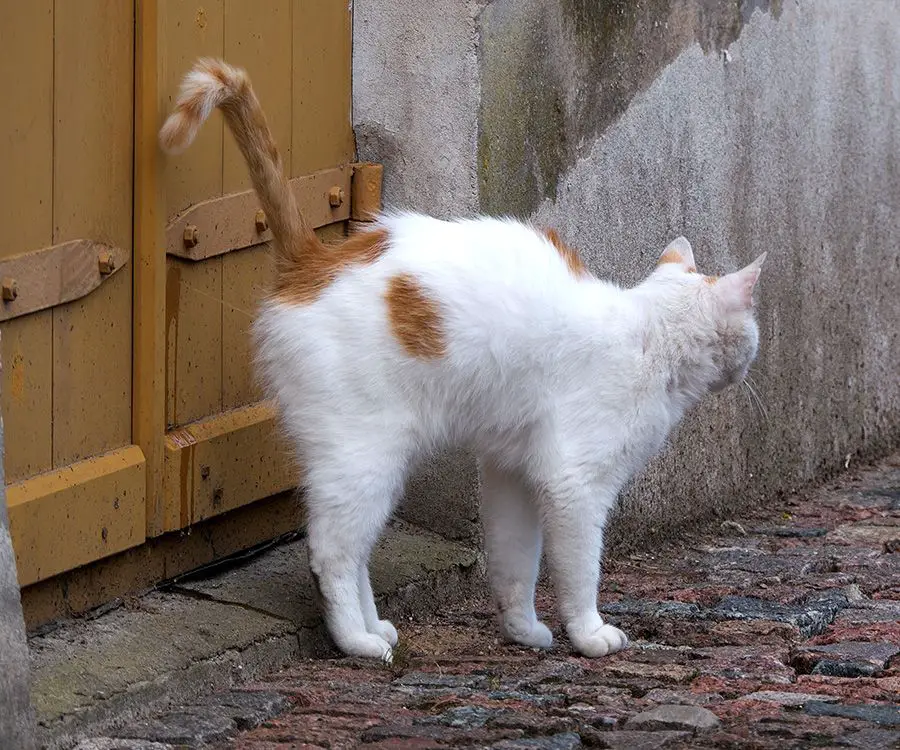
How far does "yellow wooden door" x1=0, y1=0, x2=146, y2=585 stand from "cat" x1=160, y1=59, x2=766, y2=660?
0.24 meters

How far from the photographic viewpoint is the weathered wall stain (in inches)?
193

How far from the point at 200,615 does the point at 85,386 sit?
69cm

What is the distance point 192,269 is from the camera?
14.5 feet

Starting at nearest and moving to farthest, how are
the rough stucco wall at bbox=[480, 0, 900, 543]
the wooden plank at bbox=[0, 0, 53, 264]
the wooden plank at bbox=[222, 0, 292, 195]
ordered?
1. the wooden plank at bbox=[0, 0, 53, 264]
2. the wooden plank at bbox=[222, 0, 292, 195]
3. the rough stucco wall at bbox=[480, 0, 900, 543]

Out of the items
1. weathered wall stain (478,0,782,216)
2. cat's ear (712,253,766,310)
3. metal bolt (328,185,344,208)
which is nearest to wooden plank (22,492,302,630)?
metal bolt (328,185,344,208)

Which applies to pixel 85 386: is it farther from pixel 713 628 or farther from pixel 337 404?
pixel 713 628

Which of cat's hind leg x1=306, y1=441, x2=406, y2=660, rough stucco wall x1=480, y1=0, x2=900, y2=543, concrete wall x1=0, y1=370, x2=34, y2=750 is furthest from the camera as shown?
rough stucco wall x1=480, y1=0, x2=900, y2=543

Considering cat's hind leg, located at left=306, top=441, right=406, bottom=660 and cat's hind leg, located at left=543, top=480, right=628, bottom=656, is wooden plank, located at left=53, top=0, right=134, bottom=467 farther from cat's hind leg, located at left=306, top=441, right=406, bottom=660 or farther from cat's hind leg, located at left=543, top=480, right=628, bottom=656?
cat's hind leg, located at left=543, top=480, right=628, bottom=656

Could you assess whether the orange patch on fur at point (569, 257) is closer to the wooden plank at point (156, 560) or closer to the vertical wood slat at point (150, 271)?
the vertical wood slat at point (150, 271)

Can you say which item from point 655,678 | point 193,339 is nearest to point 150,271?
point 193,339

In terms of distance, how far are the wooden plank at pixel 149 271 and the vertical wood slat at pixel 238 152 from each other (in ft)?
1.10

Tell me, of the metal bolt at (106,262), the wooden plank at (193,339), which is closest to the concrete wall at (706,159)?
the wooden plank at (193,339)

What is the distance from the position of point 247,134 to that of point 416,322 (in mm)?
Answer: 668

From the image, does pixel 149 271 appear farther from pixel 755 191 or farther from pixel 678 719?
pixel 755 191
